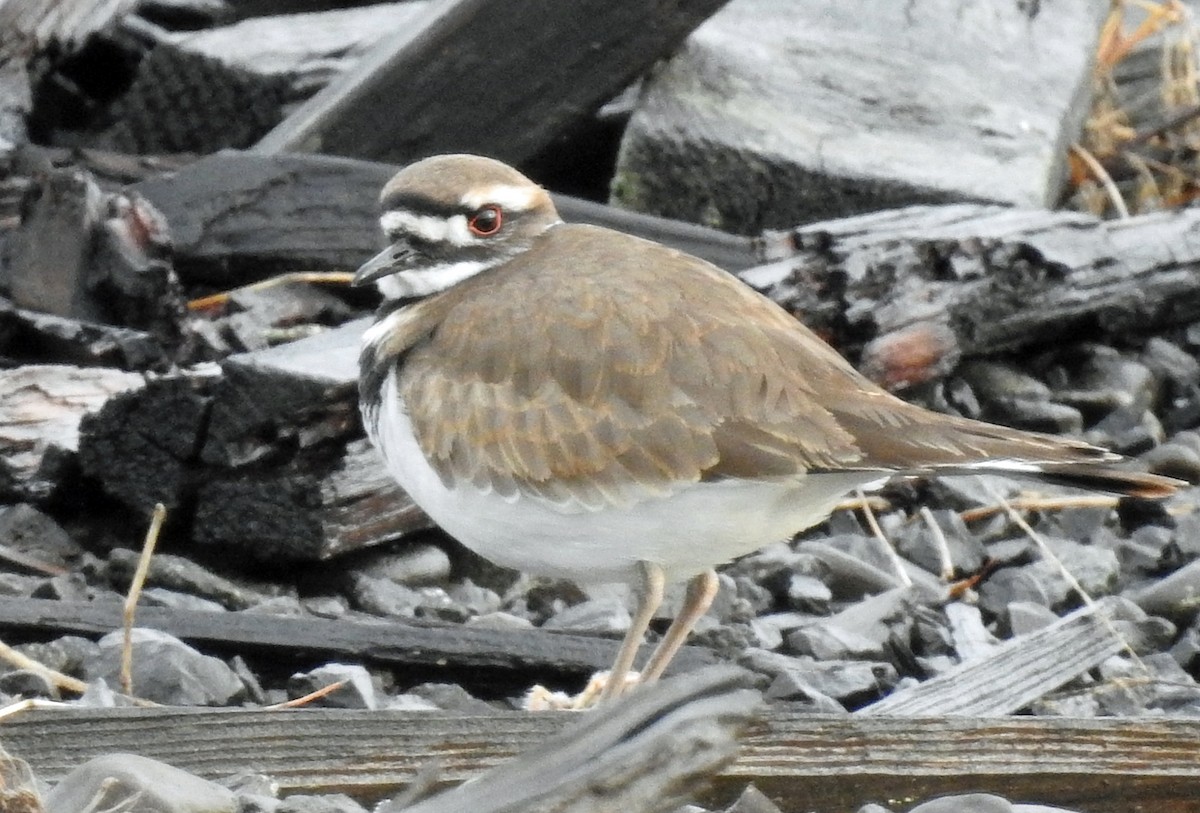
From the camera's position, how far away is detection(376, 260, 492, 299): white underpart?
5012 millimetres

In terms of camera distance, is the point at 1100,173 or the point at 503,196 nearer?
the point at 503,196

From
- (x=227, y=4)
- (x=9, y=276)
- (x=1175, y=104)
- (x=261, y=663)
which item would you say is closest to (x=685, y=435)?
(x=261, y=663)

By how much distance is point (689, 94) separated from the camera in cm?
739

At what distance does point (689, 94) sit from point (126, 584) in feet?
10.4

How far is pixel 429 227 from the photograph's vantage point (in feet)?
16.4

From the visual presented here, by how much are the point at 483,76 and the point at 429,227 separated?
6.81 ft

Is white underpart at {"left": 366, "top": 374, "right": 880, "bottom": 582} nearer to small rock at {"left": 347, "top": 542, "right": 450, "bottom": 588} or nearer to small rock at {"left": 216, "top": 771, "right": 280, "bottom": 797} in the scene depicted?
small rock at {"left": 347, "top": 542, "right": 450, "bottom": 588}

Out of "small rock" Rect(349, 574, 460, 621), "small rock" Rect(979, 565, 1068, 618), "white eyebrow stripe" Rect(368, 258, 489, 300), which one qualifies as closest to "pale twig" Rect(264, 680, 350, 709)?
"small rock" Rect(349, 574, 460, 621)

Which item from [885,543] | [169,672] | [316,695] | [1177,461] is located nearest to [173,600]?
[169,672]

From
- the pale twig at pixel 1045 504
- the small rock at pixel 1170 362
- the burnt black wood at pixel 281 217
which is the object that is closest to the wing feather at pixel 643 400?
the pale twig at pixel 1045 504

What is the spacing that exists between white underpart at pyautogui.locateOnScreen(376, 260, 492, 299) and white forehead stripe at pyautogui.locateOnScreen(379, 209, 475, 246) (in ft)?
0.21

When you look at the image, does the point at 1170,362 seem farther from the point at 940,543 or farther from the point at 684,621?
the point at 684,621

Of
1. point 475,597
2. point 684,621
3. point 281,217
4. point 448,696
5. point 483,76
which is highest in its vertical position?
point 483,76

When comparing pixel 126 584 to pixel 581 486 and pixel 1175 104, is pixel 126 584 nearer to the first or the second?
pixel 581 486
